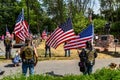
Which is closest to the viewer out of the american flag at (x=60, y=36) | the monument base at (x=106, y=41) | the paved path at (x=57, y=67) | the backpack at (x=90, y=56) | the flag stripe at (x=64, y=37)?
the backpack at (x=90, y=56)

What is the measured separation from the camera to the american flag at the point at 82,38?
58.5 ft

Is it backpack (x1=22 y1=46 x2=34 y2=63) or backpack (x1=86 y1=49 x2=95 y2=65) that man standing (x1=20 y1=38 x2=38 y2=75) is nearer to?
backpack (x1=22 y1=46 x2=34 y2=63)

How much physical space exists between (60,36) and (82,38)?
1.60m

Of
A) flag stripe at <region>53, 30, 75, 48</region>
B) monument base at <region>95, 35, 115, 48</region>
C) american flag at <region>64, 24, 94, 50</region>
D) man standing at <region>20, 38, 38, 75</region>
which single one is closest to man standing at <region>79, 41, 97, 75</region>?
man standing at <region>20, 38, 38, 75</region>

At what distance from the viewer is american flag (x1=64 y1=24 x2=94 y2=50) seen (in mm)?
17844

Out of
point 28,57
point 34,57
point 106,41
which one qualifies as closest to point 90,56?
point 34,57

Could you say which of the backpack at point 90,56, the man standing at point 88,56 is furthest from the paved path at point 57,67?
the backpack at point 90,56

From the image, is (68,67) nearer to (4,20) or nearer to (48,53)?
(48,53)

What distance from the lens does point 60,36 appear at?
19.6 meters

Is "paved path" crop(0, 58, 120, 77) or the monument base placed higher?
the monument base

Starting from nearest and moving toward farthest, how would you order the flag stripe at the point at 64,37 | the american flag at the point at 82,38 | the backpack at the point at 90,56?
the backpack at the point at 90,56
the american flag at the point at 82,38
the flag stripe at the point at 64,37

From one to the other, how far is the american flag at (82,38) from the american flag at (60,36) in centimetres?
50

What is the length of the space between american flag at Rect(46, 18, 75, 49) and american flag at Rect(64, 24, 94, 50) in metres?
0.50

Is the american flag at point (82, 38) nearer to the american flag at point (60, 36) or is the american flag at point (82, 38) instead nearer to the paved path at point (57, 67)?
the american flag at point (60, 36)
